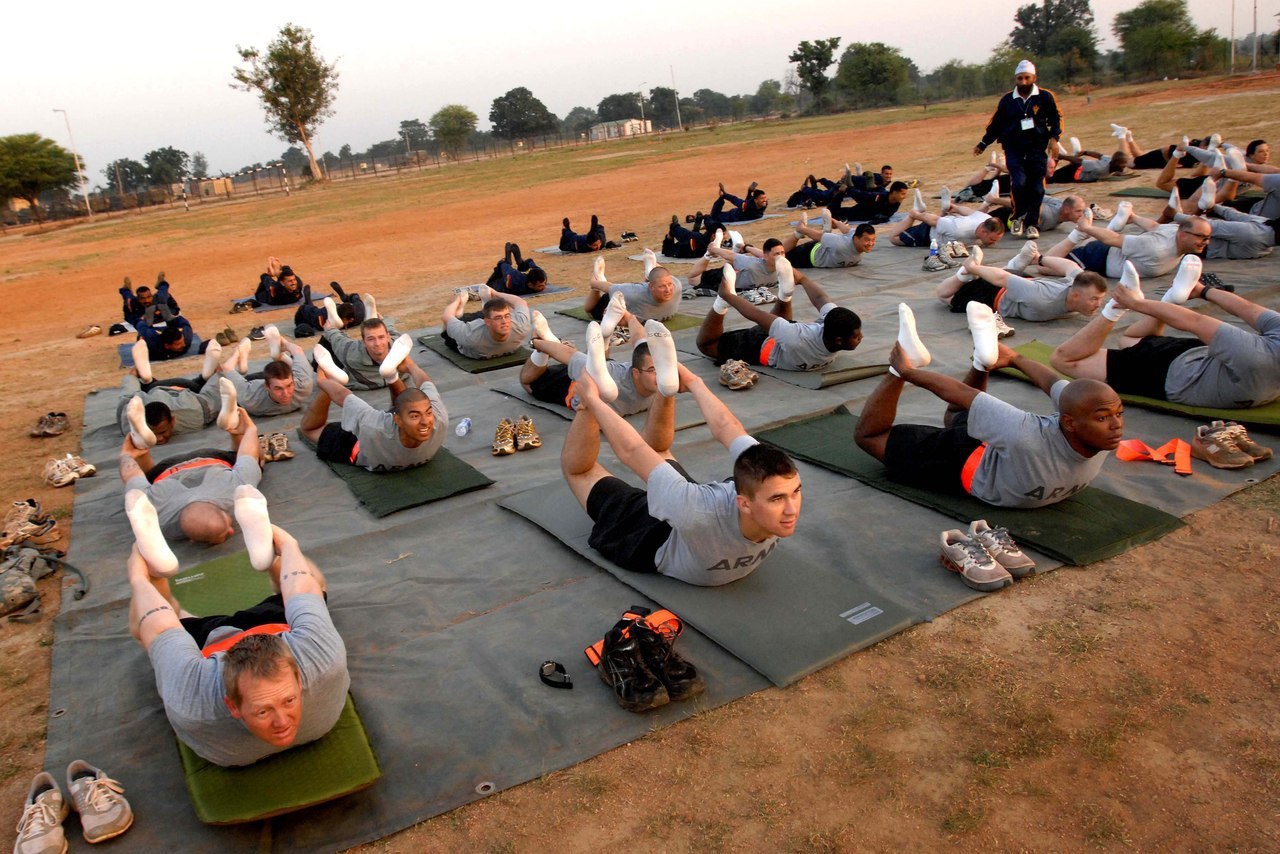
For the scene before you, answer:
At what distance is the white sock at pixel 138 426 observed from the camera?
591 centimetres

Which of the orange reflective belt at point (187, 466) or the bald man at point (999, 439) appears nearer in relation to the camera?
the bald man at point (999, 439)

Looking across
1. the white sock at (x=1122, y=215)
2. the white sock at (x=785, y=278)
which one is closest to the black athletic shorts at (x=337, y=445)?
the white sock at (x=785, y=278)

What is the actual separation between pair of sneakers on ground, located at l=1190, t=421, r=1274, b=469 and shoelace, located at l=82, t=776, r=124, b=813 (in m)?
6.30

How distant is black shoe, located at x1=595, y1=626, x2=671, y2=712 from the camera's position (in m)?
3.61

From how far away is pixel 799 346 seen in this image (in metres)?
7.74

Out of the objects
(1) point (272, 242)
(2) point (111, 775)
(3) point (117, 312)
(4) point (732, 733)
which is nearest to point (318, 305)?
(3) point (117, 312)

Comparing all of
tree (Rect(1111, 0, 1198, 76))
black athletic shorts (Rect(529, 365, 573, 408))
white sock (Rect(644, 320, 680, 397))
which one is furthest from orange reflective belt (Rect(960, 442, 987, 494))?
tree (Rect(1111, 0, 1198, 76))

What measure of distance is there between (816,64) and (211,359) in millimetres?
62001

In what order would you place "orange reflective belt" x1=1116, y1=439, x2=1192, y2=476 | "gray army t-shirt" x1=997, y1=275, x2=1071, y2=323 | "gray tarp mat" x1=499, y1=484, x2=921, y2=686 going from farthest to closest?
1. "gray army t-shirt" x1=997, y1=275, x2=1071, y2=323
2. "orange reflective belt" x1=1116, y1=439, x2=1192, y2=476
3. "gray tarp mat" x1=499, y1=484, x2=921, y2=686

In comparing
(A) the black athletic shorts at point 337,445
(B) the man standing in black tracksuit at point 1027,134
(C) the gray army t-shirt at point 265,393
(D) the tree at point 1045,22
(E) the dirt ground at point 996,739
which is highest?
(D) the tree at point 1045,22

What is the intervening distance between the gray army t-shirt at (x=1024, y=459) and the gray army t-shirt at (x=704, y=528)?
1595mm

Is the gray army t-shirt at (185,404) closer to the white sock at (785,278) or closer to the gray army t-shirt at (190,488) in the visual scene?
the gray army t-shirt at (190,488)

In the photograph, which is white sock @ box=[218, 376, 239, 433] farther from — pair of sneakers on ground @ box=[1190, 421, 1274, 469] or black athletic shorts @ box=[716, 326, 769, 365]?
pair of sneakers on ground @ box=[1190, 421, 1274, 469]

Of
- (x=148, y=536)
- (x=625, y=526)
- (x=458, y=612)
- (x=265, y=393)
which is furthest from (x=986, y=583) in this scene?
(x=265, y=393)
